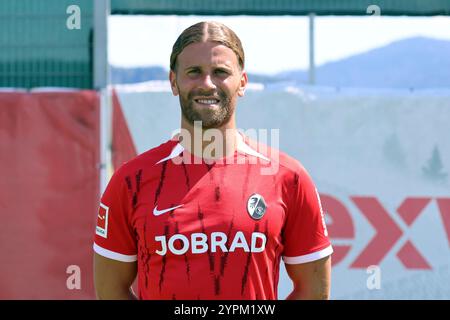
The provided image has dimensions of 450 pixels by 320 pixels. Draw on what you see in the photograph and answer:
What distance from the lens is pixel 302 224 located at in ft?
8.61

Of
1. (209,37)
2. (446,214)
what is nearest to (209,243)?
(209,37)

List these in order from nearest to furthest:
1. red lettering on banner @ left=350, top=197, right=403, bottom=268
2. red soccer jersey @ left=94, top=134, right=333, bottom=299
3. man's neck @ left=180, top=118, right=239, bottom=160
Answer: red soccer jersey @ left=94, top=134, right=333, bottom=299 → man's neck @ left=180, top=118, right=239, bottom=160 → red lettering on banner @ left=350, top=197, right=403, bottom=268

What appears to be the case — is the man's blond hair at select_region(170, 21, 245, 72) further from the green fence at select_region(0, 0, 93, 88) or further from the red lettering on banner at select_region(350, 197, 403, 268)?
the green fence at select_region(0, 0, 93, 88)

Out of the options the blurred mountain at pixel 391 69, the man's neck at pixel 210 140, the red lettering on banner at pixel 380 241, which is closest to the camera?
the man's neck at pixel 210 140

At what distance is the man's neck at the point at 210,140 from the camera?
2.63m

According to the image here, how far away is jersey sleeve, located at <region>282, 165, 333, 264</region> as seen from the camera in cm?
261

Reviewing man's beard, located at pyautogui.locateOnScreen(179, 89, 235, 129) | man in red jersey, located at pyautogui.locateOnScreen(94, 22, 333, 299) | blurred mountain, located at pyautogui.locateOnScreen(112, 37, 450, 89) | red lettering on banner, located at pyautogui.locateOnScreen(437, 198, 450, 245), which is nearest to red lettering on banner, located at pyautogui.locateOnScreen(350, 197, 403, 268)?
red lettering on banner, located at pyautogui.locateOnScreen(437, 198, 450, 245)

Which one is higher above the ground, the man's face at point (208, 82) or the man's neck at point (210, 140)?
the man's face at point (208, 82)

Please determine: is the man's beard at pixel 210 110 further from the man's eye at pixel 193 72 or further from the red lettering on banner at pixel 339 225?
the red lettering on banner at pixel 339 225

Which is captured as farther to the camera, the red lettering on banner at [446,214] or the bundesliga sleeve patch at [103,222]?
the red lettering on banner at [446,214]

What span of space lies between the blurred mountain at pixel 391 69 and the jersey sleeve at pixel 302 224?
3.62 m

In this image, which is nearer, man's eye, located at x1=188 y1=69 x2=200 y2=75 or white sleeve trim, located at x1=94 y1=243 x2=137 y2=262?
man's eye, located at x1=188 y1=69 x2=200 y2=75

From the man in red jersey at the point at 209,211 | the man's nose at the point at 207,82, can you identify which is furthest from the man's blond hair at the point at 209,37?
the man's nose at the point at 207,82

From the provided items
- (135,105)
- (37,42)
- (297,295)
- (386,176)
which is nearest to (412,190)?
(386,176)
